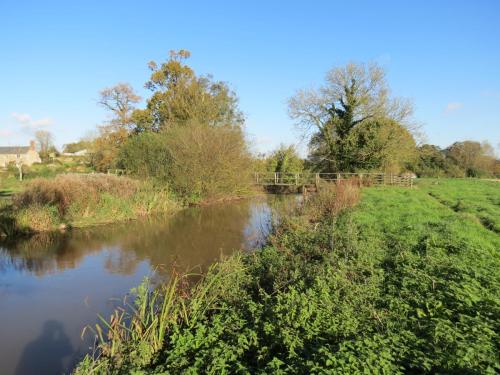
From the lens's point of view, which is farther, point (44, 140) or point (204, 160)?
point (44, 140)

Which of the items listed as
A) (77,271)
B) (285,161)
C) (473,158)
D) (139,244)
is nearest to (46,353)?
(77,271)

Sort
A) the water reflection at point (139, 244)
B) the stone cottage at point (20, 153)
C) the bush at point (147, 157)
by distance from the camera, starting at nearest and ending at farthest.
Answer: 1. the water reflection at point (139, 244)
2. the bush at point (147, 157)
3. the stone cottage at point (20, 153)

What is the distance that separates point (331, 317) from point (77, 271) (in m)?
8.43

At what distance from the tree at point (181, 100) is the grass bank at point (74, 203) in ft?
45.7

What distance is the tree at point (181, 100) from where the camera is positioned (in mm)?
33375

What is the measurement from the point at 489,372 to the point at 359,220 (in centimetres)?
793

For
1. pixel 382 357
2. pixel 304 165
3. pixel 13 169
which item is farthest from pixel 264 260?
pixel 13 169

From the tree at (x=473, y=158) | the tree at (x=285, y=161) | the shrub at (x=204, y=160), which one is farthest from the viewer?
the tree at (x=473, y=158)

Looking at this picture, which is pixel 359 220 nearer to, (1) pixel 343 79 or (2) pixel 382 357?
(2) pixel 382 357

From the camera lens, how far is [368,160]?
30953 mm

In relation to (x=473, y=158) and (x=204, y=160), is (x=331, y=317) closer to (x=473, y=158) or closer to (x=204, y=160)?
(x=204, y=160)

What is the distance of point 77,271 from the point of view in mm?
10523

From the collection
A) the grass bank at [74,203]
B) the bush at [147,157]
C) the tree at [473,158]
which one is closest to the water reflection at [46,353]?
the grass bank at [74,203]

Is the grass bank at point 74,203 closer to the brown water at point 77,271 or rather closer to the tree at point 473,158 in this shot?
the brown water at point 77,271
